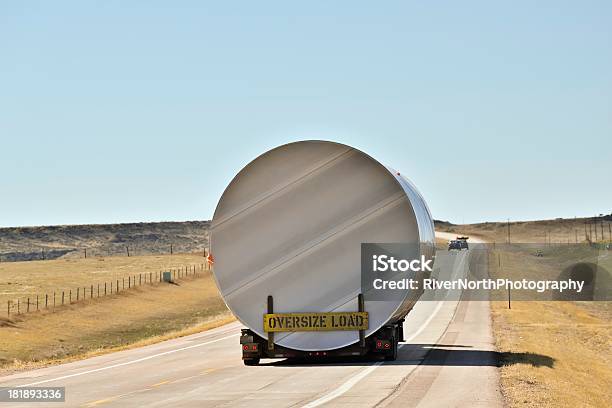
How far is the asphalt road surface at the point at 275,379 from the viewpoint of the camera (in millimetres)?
21141

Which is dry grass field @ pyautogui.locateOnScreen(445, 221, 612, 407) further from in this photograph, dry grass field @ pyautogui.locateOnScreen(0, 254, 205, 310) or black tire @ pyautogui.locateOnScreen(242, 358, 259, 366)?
dry grass field @ pyautogui.locateOnScreen(0, 254, 205, 310)

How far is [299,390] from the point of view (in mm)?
22469

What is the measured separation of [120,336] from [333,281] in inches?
1230

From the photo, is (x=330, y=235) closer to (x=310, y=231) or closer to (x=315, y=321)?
(x=310, y=231)

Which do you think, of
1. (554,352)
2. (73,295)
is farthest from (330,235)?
(73,295)

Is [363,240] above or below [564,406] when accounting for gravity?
above

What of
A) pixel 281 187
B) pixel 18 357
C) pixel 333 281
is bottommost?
pixel 18 357

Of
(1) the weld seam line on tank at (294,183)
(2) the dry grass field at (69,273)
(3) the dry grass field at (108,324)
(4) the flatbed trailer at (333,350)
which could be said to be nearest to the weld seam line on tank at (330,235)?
(4) the flatbed trailer at (333,350)

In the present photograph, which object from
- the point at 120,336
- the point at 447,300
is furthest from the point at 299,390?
the point at 447,300

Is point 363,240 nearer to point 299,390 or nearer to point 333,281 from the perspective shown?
point 333,281

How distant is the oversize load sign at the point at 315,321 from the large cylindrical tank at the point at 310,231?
18 cm

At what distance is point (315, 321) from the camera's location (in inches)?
1028

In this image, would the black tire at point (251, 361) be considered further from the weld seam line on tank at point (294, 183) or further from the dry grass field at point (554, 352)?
the dry grass field at point (554, 352)

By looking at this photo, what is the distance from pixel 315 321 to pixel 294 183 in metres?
3.24
